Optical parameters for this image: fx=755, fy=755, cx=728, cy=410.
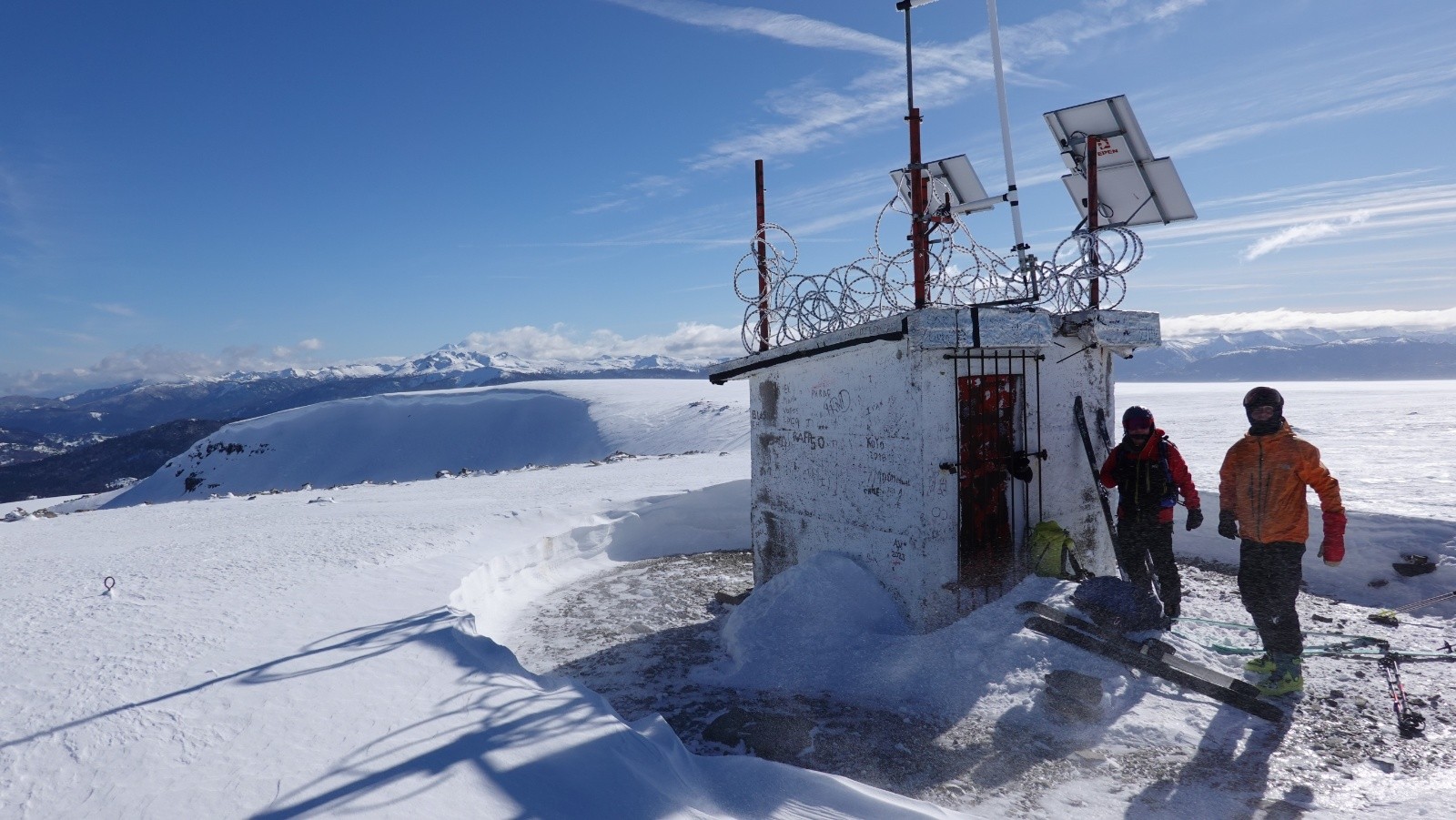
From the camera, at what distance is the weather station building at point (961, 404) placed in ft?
22.0

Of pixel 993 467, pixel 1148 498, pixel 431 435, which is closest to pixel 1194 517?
pixel 1148 498

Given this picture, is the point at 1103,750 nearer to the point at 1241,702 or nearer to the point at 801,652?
the point at 1241,702

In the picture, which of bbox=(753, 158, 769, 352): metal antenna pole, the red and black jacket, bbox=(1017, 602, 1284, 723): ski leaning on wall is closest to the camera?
bbox=(1017, 602, 1284, 723): ski leaning on wall

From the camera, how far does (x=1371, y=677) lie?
595cm

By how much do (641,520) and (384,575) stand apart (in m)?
4.95

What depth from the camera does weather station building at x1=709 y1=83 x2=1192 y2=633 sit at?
671 centimetres

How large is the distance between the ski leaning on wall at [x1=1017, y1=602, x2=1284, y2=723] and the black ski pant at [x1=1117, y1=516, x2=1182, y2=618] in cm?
97

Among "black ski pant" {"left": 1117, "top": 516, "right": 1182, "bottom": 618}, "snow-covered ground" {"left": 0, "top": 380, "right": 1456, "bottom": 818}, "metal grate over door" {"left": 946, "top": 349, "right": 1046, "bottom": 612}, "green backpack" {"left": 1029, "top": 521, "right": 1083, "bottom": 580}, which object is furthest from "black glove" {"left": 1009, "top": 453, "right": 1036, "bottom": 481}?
"snow-covered ground" {"left": 0, "top": 380, "right": 1456, "bottom": 818}

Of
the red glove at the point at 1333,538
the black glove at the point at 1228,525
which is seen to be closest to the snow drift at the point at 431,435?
the black glove at the point at 1228,525

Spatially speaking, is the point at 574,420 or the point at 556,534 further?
the point at 574,420

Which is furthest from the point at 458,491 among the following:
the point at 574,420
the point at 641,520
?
the point at 574,420

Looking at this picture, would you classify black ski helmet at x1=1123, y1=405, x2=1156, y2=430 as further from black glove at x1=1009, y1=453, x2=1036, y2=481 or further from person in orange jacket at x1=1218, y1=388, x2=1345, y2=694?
black glove at x1=1009, y1=453, x2=1036, y2=481

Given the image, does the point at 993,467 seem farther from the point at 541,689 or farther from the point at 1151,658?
the point at 541,689


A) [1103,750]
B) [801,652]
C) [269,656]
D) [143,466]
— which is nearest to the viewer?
[1103,750]
